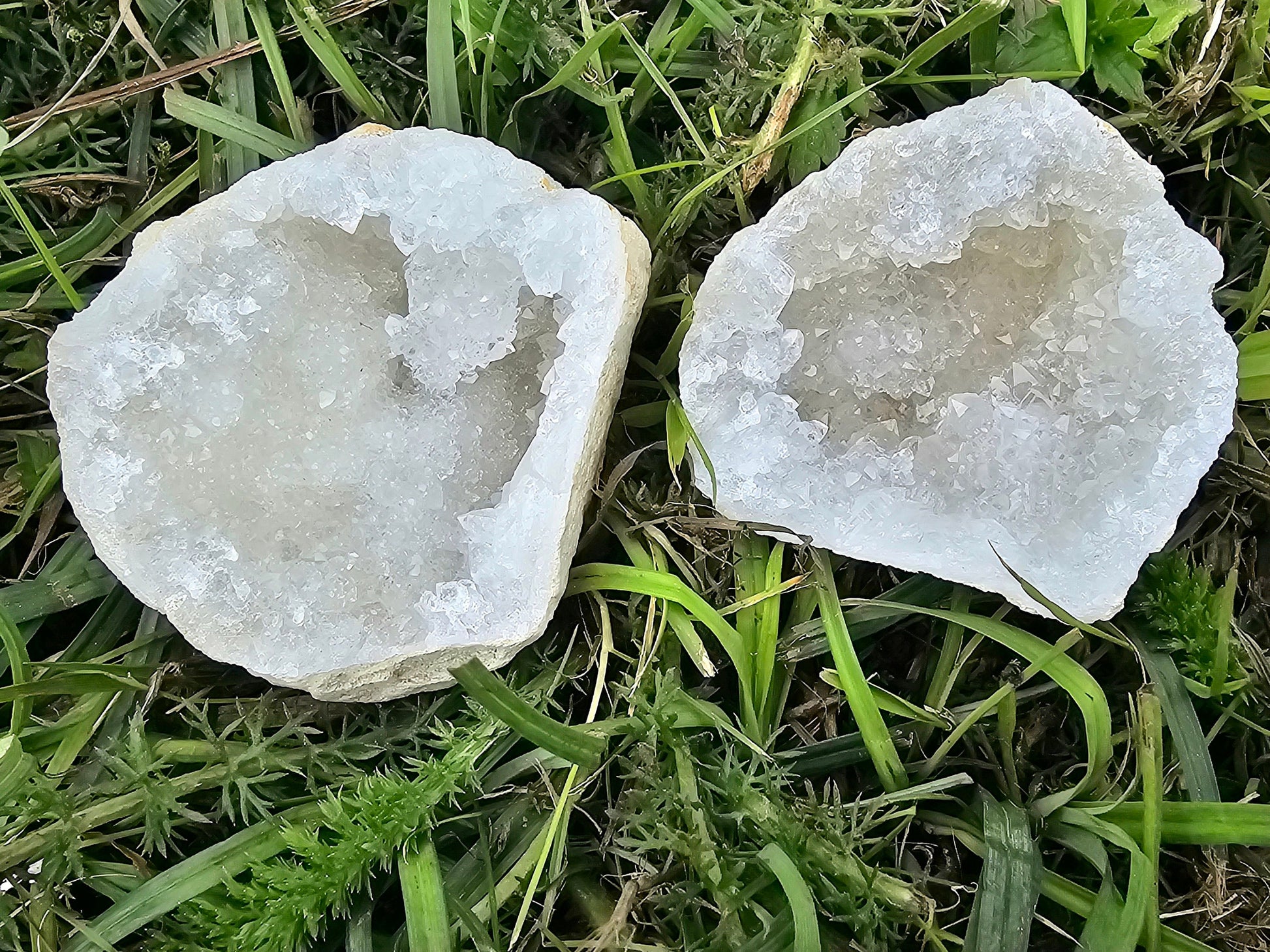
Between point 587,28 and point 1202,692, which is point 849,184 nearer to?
point 587,28

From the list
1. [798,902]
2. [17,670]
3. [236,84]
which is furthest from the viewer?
[236,84]

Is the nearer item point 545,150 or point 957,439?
point 957,439

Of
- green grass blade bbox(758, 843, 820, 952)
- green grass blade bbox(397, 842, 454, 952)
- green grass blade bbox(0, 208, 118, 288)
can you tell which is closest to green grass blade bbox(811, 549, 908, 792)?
green grass blade bbox(758, 843, 820, 952)

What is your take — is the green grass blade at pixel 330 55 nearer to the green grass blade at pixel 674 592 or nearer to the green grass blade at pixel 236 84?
the green grass blade at pixel 236 84

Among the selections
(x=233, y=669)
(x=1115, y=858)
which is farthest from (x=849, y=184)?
(x=233, y=669)

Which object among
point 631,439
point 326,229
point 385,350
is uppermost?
point 326,229

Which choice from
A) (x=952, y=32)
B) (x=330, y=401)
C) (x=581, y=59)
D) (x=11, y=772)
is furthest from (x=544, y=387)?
(x=11, y=772)

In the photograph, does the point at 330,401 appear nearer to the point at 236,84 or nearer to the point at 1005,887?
the point at 236,84
